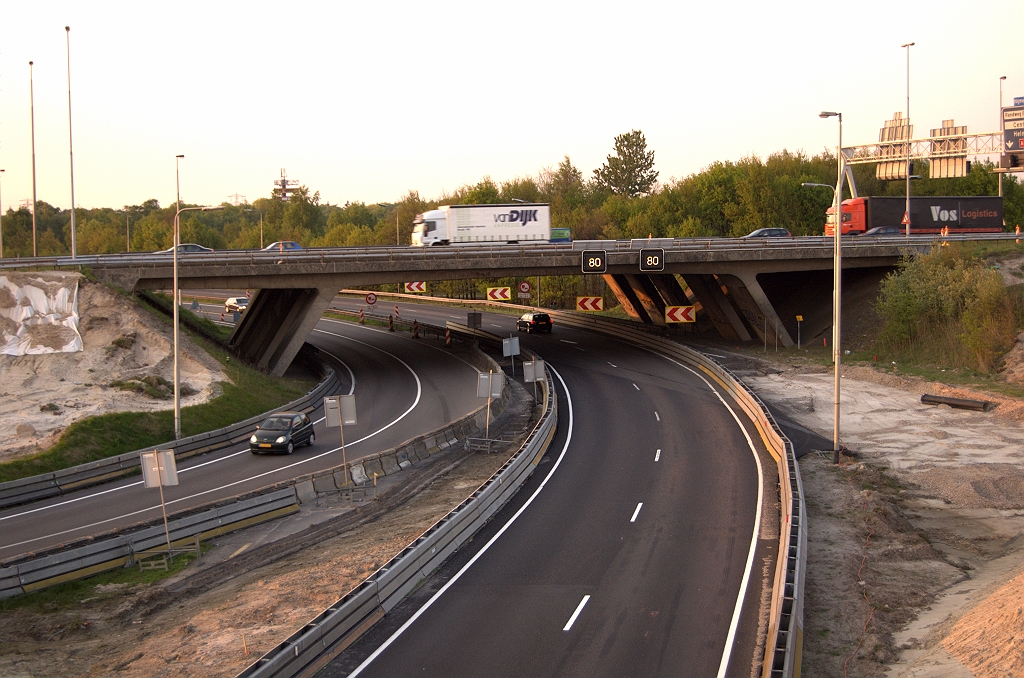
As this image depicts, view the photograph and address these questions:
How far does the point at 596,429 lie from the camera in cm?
3219

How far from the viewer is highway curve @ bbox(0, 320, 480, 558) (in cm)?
2291

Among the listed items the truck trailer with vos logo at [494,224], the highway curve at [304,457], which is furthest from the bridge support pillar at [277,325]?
the truck trailer with vos logo at [494,224]

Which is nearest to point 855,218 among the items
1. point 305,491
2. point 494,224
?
point 494,224

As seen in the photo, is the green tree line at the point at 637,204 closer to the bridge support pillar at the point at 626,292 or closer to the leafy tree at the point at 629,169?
the leafy tree at the point at 629,169

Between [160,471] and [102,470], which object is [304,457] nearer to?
[102,470]

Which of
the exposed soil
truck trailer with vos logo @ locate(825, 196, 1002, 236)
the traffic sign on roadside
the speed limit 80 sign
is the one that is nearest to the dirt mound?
the exposed soil

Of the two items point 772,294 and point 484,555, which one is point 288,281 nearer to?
point 484,555

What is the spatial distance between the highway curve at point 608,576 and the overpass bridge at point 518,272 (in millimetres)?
17144

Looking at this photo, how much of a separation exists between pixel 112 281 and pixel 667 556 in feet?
103

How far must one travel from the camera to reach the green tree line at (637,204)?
102438mm

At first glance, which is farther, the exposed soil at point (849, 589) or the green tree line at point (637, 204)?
the green tree line at point (637, 204)

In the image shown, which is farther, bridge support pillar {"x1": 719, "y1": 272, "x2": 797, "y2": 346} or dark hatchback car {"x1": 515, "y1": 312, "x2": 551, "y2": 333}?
dark hatchback car {"x1": 515, "y1": 312, "x2": 551, "y2": 333}

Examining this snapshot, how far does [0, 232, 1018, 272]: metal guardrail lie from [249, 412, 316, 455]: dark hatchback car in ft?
39.4

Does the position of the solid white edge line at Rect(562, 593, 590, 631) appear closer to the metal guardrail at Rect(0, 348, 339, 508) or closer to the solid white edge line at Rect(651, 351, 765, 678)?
the solid white edge line at Rect(651, 351, 765, 678)
